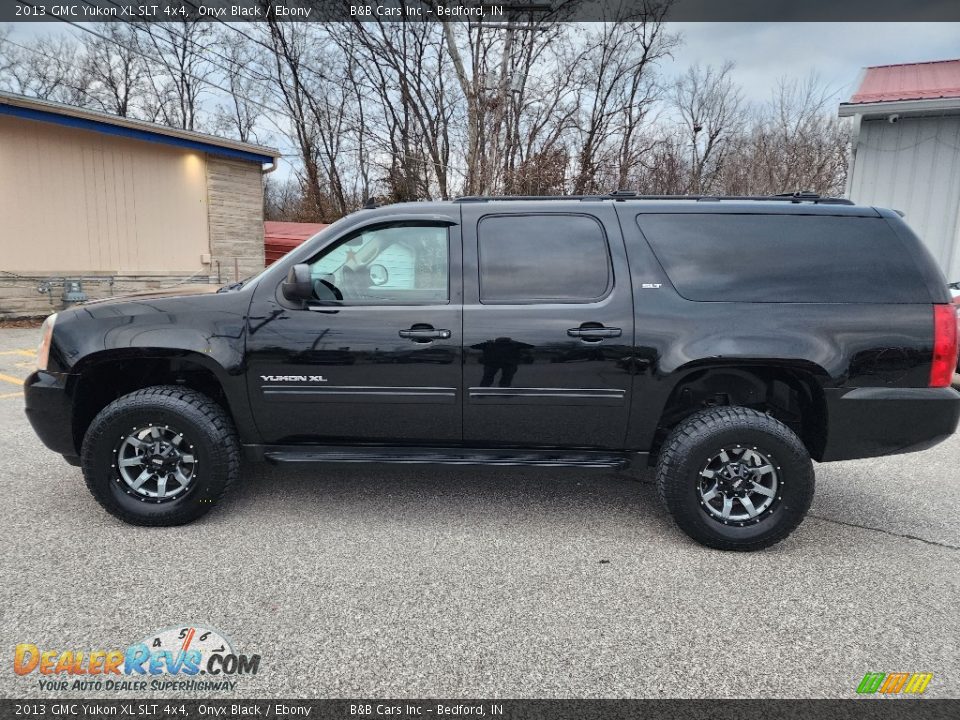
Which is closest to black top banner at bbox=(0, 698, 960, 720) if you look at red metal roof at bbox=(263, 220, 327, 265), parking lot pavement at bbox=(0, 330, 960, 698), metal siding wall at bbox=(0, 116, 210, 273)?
parking lot pavement at bbox=(0, 330, 960, 698)

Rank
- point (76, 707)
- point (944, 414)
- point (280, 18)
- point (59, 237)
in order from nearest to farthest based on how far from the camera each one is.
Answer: point (76, 707), point (944, 414), point (59, 237), point (280, 18)

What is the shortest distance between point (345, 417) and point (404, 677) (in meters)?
1.55

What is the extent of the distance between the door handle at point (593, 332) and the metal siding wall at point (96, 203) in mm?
12891

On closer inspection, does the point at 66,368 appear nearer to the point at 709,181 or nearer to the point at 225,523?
the point at 225,523

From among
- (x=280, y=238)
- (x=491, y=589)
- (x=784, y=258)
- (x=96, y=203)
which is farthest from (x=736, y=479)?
(x=280, y=238)

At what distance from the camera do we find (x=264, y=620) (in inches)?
99.3

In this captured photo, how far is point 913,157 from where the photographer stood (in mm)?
10305

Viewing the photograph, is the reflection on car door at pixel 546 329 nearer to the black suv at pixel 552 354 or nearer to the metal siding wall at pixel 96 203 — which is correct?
the black suv at pixel 552 354

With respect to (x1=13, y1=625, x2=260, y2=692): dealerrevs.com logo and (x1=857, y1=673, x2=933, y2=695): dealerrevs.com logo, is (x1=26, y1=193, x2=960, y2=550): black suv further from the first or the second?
(x1=13, y1=625, x2=260, y2=692): dealerrevs.com logo

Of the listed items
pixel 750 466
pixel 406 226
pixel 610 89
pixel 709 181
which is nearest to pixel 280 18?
pixel 610 89

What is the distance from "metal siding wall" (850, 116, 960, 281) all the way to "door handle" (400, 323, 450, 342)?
10.4 metres

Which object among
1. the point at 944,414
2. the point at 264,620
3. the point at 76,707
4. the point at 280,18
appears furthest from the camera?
the point at 280,18

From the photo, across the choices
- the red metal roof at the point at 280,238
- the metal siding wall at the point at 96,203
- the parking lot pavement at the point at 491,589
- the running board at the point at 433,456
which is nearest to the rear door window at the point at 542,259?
the running board at the point at 433,456

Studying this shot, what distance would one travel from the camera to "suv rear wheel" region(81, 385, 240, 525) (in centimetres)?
330
